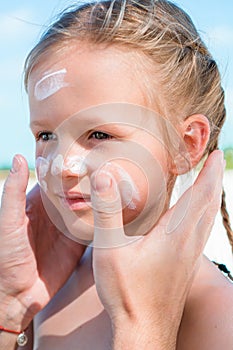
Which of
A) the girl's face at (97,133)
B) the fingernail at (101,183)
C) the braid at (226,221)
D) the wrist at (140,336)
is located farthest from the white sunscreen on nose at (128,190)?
the braid at (226,221)

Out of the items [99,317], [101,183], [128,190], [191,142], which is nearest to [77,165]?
[128,190]

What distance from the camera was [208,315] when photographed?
1.46m

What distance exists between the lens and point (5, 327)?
5.80 ft

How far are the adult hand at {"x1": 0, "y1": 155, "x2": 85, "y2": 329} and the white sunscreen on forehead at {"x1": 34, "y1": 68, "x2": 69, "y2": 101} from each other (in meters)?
0.20

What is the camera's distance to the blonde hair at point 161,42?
5.39 feet

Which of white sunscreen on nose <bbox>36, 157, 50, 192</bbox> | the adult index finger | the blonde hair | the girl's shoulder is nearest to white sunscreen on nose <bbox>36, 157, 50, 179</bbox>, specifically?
white sunscreen on nose <bbox>36, 157, 50, 192</bbox>

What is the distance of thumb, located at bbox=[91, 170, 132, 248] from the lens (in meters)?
1.27

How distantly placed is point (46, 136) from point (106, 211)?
0.43m

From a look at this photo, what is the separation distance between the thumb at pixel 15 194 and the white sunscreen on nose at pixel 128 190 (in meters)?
0.30

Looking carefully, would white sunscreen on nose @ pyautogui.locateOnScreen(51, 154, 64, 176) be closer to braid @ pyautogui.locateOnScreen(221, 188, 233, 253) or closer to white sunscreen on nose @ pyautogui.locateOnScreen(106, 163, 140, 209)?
white sunscreen on nose @ pyautogui.locateOnScreen(106, 163, 140, 209)

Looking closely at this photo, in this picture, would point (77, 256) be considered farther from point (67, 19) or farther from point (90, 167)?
point (67, 19)

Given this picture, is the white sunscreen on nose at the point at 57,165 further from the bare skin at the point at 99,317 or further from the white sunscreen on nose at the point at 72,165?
the bare skin at the point at 99,317

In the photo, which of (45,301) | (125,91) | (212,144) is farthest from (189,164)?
(45,301)

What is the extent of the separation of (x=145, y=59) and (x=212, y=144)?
14.0 inches
